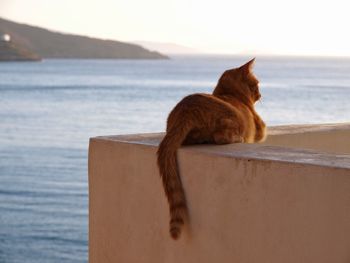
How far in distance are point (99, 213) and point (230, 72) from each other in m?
0.87

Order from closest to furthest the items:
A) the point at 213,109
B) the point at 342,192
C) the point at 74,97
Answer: the point at 342,192 < the point at 213,109 < the point at 74,97

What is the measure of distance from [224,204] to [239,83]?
970 mm

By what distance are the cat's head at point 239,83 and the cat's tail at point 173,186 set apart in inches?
28.8

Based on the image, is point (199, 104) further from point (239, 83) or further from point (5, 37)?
point (5, 37)

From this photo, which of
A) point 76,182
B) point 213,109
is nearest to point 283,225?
point 213,109

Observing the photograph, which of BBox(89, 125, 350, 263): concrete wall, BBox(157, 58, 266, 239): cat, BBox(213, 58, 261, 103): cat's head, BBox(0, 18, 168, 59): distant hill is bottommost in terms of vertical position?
BBox(0, 18, 168, 59): distant hill

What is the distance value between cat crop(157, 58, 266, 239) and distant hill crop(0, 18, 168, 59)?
104640 mm

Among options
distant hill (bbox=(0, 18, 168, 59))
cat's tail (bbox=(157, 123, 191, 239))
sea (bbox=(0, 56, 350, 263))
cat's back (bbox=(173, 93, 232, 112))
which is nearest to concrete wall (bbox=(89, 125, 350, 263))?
cat's tail (bbox=(157, 123, 191, 239))

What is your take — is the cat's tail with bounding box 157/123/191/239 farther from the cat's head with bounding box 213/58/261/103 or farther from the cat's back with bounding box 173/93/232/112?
the cat's head with bounding box 213/58/261/103

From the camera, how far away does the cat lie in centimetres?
310

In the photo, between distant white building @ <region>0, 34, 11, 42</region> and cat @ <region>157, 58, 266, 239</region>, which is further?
distant white building @ <region>0, 34, 11, 42</region>

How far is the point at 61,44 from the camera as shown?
115m

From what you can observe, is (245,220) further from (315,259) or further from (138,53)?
(138,53)

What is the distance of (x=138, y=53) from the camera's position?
425 feet
